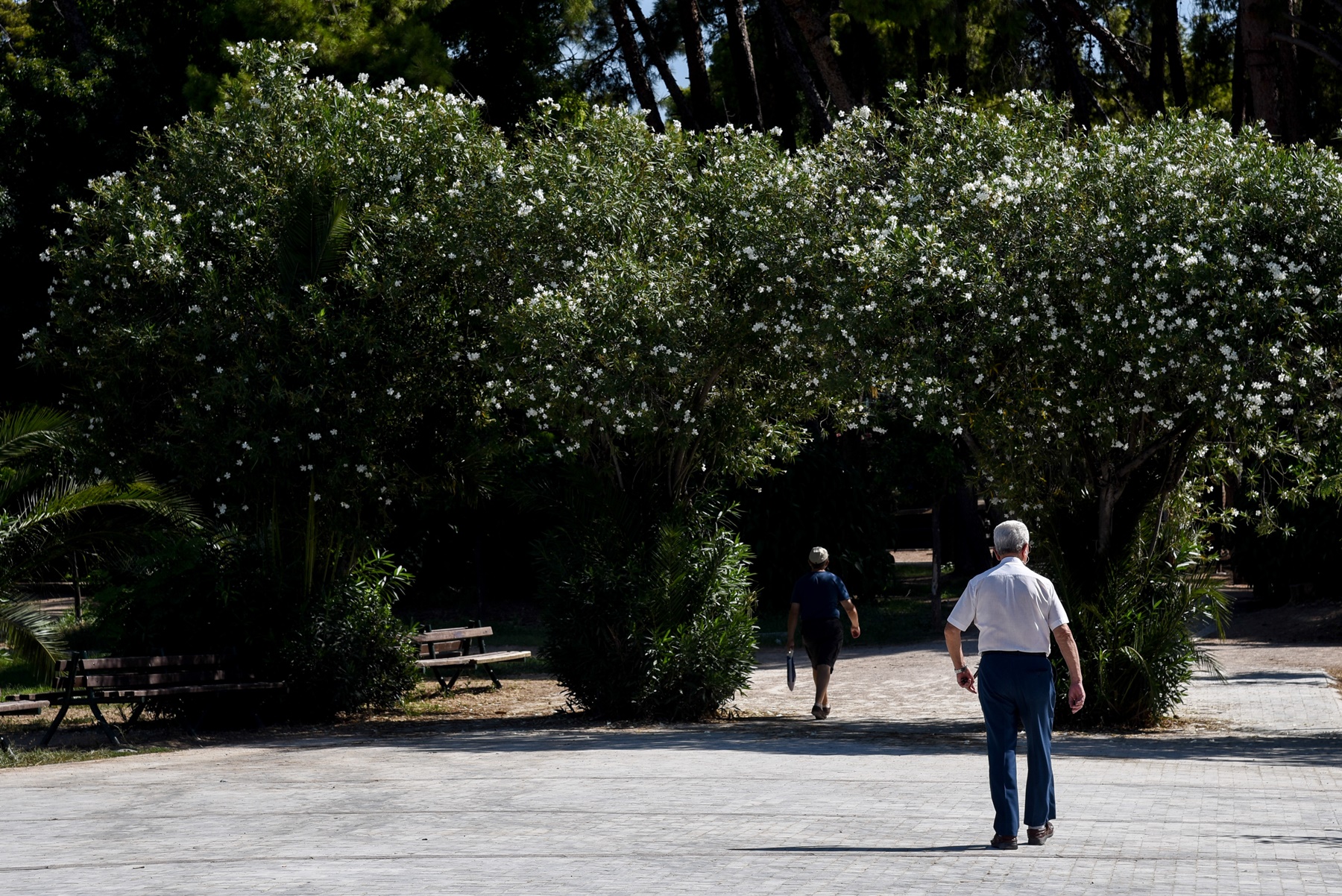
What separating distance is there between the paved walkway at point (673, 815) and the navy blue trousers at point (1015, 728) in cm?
22

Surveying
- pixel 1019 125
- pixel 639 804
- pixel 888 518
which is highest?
pixel 1019 125

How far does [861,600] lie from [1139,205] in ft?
50.4

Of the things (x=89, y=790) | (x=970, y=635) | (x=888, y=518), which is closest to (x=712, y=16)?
(x=888, y=518)

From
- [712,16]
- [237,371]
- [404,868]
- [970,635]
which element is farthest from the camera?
[712,16]

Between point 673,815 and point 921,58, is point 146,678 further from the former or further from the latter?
point 921,58

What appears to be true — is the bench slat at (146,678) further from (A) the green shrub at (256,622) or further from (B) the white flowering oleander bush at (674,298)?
(B) the white flowering oleander bush at (674,298)

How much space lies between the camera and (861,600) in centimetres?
2539

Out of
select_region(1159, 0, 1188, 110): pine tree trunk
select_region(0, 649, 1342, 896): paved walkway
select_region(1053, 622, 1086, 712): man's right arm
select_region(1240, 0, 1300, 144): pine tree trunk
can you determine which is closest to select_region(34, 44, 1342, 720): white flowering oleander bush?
select_region(0, 649, 1342, 896): paved walkway

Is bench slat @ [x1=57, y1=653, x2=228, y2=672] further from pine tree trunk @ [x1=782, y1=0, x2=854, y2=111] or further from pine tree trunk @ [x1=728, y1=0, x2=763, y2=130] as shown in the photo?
pine tree trunk @ [x1=728, y1=0, x2=763, y2=130]

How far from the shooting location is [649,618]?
484 inches

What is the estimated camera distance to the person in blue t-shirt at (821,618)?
41.1 ft

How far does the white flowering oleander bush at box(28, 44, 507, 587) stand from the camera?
1191 cm

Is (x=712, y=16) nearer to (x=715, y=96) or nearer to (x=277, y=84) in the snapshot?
(x=715, y=96)

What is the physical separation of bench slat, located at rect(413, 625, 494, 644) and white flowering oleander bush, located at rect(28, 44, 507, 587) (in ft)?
6.63
